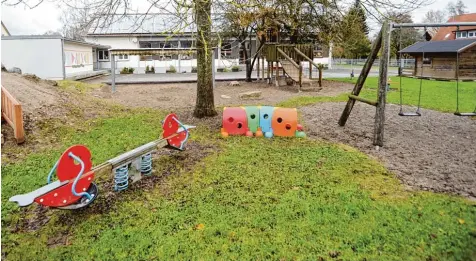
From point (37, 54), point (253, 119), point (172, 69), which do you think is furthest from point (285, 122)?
point (172, 69)

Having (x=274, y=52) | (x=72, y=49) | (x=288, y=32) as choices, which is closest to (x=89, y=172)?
(x=274, y=52)

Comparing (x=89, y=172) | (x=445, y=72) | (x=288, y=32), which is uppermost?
(x=288, y=32)

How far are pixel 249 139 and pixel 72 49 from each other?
19177 mm

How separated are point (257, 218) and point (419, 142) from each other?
4730mm

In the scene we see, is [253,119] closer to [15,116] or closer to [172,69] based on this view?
[15,116]

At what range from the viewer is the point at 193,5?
657 centimetres

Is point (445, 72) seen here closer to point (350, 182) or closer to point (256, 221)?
point (350, 182)

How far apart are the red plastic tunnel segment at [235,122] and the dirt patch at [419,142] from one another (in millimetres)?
1519

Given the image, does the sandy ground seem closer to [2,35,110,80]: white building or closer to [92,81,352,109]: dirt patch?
[92,81,352,109]: dirt patch

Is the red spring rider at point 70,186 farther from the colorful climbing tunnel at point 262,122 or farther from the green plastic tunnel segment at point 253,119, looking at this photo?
the green plastic tunnel segment at point 253,119

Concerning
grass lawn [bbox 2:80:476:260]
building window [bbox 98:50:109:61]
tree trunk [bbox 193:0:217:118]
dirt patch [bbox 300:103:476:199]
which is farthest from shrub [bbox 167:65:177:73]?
grass lawn [bbox 2:80:476:260]

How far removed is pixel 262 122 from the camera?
24.9 ft

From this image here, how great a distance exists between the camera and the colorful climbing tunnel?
7449 mm

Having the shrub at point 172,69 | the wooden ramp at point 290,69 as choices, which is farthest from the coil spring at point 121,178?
the shrub at point 172,69
